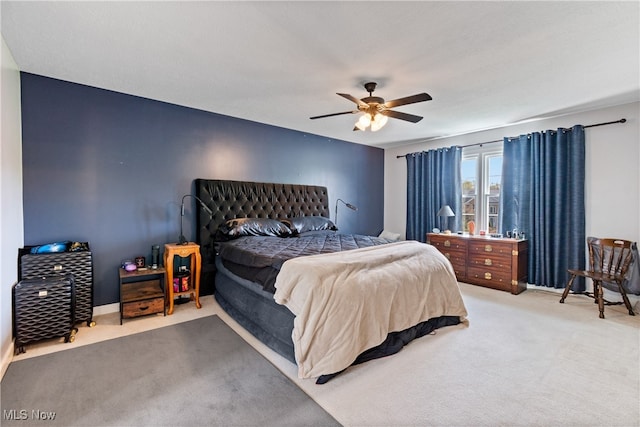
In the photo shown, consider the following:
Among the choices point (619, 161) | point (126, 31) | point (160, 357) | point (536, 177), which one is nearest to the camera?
point (126, 31)

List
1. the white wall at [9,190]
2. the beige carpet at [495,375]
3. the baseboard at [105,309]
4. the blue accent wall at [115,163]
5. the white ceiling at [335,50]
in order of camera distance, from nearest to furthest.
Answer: the beige carpet at [495,375] → the white ceiling at [335,50] → the white wall at [9,190] → the blue accent wall at [115,163] → the baseboard at [105,309]

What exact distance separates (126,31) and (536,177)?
506 cm

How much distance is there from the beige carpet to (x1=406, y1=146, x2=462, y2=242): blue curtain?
250 centimetres

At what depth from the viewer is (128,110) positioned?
3.36 meters

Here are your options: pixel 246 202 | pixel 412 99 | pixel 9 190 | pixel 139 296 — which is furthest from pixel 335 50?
pixel 139 296

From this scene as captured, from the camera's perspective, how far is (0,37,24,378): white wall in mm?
2205

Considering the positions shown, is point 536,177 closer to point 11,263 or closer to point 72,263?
point 72,263

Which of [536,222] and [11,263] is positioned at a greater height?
[536,222]

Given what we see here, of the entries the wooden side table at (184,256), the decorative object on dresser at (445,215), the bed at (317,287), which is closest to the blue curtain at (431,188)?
the decorative object on dresser at (445,215)

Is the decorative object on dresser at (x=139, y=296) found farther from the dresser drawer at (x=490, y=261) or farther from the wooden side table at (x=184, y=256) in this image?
the dresser drawer at (x=490, y=261)

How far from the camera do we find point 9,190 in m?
2.41

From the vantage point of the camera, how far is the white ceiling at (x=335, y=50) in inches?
74.0

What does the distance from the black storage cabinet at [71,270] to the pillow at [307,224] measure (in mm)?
2347

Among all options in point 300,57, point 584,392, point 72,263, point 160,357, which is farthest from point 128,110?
point 584,392
